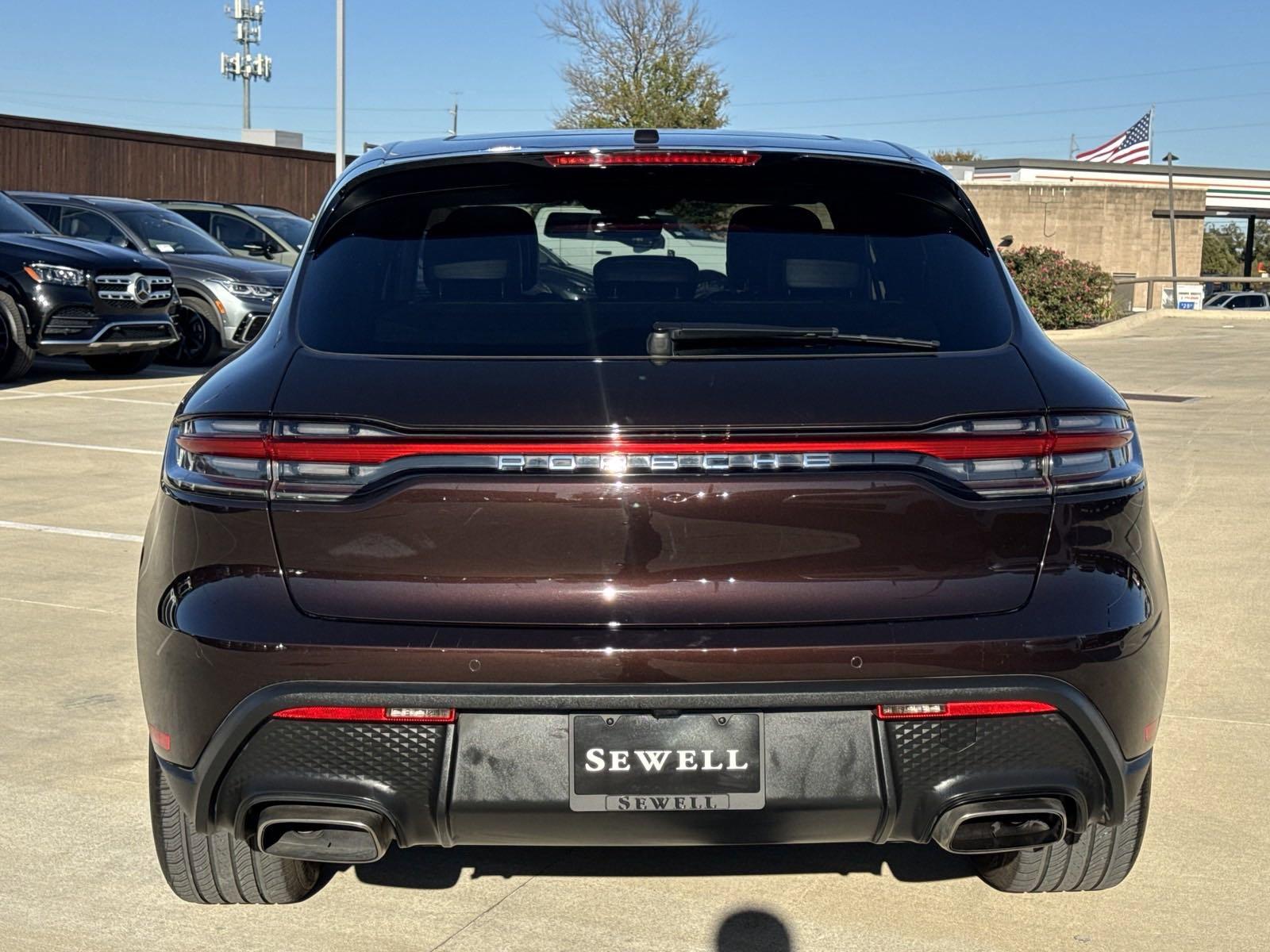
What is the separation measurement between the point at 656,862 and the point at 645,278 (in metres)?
1.41

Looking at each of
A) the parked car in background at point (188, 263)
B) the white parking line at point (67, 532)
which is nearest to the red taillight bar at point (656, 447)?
the white parking line at point (67, 532)

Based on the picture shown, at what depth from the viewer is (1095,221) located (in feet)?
173

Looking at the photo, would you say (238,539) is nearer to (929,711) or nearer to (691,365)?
(691,365)

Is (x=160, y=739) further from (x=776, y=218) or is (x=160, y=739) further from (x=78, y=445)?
(x=78, y=445)

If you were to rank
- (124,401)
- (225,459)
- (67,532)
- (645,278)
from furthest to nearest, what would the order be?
1. (124,401)
2. (67,532)
3. (645,278)
4. (225,459)

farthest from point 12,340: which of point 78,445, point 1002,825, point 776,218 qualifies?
point 1002,825

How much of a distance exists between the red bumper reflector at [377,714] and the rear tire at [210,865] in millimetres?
558

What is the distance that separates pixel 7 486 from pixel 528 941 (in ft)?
21.6

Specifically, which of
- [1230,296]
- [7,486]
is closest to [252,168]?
[7,486]

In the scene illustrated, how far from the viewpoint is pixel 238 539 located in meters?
2.80

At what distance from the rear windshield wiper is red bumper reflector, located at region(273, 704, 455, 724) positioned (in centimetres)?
77

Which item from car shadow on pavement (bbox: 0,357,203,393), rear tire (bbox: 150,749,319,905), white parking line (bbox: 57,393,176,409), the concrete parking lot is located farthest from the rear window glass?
car shadow on pavement (bbox: 0,357,203,393)

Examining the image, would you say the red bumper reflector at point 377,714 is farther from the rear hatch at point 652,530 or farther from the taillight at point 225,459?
the taillight at point 225,459

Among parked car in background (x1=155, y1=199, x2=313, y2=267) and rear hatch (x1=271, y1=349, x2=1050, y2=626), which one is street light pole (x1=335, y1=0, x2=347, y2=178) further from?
rear hatch (x1=271, y1=349, x2=1050, y2=626)
